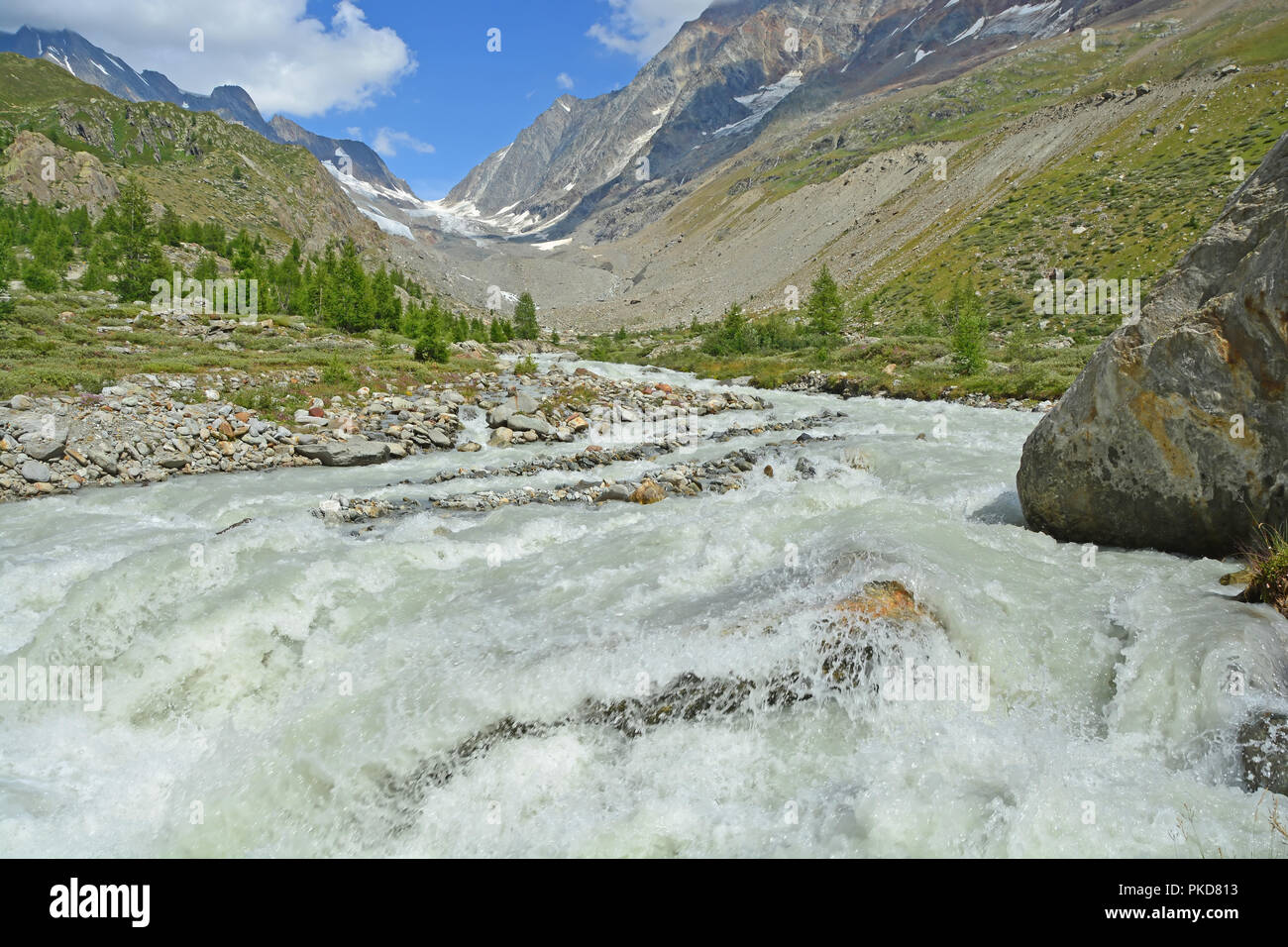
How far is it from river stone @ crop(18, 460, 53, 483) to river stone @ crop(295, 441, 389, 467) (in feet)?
16.6

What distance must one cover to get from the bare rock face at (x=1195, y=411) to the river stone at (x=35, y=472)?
65.0 ft

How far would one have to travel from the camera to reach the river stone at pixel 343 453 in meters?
16.7

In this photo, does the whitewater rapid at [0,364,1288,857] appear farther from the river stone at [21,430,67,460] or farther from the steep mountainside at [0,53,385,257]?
the steep mountainside at [0,53,385,257]

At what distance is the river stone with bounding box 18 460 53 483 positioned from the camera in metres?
13.0

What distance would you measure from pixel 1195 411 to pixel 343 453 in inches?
707

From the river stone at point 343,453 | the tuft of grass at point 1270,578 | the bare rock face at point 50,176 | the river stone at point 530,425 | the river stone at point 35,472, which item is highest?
the bare rock face at point 50,176

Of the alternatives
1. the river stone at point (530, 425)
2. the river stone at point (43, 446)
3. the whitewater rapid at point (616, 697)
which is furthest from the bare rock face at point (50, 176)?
the whitewater rapid at point (616, 697)

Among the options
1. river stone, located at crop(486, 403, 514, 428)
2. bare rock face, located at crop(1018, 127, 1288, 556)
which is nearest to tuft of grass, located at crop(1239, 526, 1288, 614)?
bare rock face, located at crop(1018, 127, 1288, 556)

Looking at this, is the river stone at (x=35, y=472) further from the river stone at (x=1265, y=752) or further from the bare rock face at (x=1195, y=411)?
the bare rock face at (x=1195, y=411)

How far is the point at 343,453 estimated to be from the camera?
16781mm

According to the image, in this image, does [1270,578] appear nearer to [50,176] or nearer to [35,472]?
[35,472]
